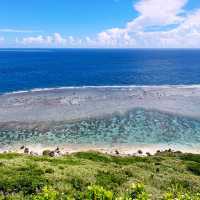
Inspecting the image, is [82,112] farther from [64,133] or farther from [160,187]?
[160,187]

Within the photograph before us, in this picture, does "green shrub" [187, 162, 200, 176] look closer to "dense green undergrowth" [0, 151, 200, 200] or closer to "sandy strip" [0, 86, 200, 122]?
"dense green undergrowth" [0, 151, 200, 200]

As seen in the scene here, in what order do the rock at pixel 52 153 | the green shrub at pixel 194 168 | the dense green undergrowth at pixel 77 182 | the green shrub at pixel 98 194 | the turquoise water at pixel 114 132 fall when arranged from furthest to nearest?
the turquoise water at pixel 114 132 < the rock at pixel 52 153 < the green shrub at pixel 194 168 < the dense green undergrowth at pixel 77 182 < the green shrub at pixel 98 194

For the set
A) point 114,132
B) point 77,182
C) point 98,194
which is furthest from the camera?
point 114,132

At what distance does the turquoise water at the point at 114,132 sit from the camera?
178ft

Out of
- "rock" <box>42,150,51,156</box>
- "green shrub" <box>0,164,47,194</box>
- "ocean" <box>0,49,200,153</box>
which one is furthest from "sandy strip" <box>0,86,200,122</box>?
"green shrub" <box>0,164,47,194</box>

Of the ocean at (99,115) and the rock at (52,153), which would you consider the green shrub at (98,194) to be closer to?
the rock at (52,153)

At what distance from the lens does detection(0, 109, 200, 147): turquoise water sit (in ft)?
178

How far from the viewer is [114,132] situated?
191 ft

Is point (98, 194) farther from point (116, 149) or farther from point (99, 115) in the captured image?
point (99, 115)

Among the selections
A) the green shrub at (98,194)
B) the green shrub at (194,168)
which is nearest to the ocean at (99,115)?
the green shrub at (194,168)

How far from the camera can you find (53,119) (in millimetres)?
67250

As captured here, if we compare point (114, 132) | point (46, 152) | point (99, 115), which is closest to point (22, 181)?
point (46, 152)

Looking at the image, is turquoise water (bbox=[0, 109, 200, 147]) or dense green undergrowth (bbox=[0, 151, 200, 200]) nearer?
dense green undergrowth (bbox=[0, 151, 200, 200])

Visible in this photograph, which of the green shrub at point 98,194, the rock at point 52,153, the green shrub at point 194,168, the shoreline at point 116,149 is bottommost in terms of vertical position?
the shoreline at point 116,149
